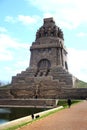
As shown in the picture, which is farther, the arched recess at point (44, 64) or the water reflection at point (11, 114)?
the arched recess at point (44, 64)

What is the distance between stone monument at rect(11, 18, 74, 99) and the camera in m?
47.8

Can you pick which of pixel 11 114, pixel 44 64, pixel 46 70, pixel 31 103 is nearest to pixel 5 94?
pixel 31 103

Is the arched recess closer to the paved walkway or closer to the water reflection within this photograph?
the water reflection

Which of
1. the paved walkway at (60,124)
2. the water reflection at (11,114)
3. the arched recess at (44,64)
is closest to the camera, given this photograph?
the paved walkway at (60,124)

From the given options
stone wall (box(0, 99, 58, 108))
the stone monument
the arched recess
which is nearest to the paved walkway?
stone wall (box(0, 99, 58, 108))

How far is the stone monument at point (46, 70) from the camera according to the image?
1881 inches

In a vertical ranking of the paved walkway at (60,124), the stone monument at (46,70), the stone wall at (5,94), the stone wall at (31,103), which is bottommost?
the paved walkway at (60,124)

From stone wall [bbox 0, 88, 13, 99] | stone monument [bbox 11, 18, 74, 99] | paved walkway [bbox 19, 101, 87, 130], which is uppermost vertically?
stone monument [bbox 11, 18, 74, 99]

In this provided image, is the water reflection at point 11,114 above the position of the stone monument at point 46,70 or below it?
below

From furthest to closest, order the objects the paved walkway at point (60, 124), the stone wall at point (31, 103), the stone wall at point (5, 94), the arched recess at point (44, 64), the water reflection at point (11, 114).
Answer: the arched recess at point (44, 64)
the stone wall at point (5, 94)
the stone wall at point (31, 103)
the water reflection at point (11, 114)
the paved walkway at point (60, 124)

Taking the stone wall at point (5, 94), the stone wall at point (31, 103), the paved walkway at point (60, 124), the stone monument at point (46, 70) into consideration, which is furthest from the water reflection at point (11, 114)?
the stone wall at point (5, 94)

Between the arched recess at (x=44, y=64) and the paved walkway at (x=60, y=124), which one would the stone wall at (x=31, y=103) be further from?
the paved walkway at (x=60, y=124)

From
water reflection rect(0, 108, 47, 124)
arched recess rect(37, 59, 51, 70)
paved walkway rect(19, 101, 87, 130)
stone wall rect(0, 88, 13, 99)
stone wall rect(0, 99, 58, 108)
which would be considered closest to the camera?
paved walkway rect(19, 101, 87, 130)

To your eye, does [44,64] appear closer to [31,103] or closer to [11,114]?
[31,103]
